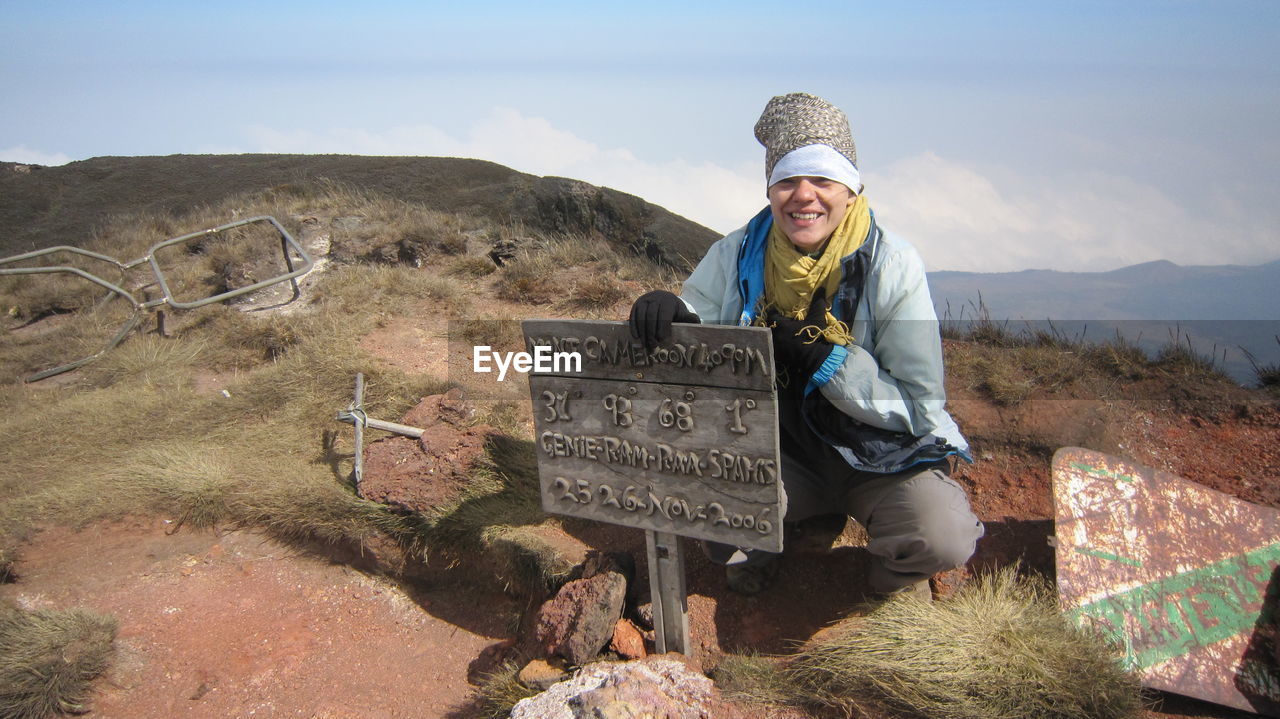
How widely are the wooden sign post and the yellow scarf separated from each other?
0.43 m

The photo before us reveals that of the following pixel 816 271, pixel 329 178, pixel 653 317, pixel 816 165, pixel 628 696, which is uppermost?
pixel 329 178

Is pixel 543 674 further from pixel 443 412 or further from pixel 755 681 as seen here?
pixel 443 412

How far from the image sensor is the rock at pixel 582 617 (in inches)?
102

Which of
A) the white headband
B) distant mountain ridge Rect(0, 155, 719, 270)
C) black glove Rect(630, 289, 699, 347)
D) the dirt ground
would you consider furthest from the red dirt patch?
distant mountain ridge Rect(0, 155, 719, 270)

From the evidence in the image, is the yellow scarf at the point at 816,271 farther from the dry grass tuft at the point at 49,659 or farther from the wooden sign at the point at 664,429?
the dry grass tuft at the point at 49,659

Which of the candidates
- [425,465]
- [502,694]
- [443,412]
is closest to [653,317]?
[502,694]

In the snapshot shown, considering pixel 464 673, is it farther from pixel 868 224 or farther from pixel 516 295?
pixel 516 295

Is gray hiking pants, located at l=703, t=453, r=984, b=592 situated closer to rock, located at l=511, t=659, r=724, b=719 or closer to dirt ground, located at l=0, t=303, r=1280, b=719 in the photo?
dirt ground, located at l=0, t=303, r=1280, b=719

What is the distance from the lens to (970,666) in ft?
7.07

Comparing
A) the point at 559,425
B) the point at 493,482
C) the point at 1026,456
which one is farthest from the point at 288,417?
the point at 1026,456

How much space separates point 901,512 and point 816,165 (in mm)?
1216

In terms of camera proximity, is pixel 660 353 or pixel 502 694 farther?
pixel 502 694

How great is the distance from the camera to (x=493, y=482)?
363 cm

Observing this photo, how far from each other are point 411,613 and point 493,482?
2.31 ft
